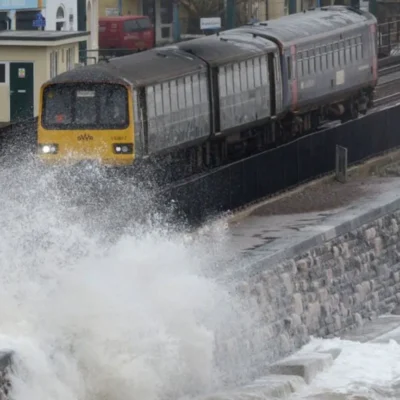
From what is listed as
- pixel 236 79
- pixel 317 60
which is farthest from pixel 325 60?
pixel 236 79

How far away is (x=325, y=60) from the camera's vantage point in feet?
123

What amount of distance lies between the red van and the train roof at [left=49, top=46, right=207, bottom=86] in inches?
1015

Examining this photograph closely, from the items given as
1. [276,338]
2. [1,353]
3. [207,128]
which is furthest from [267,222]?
[1,353]

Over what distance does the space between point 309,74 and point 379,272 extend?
10269 mm

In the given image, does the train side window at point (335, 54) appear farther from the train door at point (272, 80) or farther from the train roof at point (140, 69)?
the train roof at point (140, 69)

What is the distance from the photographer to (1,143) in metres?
32.8

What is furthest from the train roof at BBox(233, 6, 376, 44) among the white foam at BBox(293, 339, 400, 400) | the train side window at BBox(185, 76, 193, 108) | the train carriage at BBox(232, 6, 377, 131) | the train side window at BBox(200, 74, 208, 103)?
the white foam at BBox(293, 339, 400, 400)

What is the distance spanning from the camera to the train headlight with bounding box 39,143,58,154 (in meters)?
30.8

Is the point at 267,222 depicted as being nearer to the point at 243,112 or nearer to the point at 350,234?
the point at 350,234

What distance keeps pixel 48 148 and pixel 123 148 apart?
154 centimetres

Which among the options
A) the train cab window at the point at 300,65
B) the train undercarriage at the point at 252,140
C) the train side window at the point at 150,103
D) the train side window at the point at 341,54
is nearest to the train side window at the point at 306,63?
the train cab window at the point at 300,65

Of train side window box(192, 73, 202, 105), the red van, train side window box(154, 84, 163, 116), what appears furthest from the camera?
the red van

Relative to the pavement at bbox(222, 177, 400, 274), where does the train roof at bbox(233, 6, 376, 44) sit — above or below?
above

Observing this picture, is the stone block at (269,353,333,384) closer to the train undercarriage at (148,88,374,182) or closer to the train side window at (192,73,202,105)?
the train undercarriage at (148,88,374,182)
